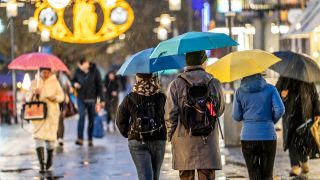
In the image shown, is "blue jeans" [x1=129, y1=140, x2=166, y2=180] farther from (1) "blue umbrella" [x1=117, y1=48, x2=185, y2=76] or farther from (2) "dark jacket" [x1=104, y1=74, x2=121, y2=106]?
(2) "dark jacket" [x1=104, y1=74, x2=121, y2=106]

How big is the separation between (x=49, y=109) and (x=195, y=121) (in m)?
6.58

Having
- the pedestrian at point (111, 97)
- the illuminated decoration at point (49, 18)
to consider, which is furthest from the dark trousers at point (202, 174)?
the pedestrian at point (111, 97)

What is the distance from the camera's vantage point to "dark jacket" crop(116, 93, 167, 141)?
30.5 ft

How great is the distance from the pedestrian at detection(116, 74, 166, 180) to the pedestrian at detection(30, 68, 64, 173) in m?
5.29

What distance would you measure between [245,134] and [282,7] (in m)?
17.2

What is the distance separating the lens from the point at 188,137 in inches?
339

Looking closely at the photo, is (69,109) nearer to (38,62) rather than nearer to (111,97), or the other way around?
(38,62)

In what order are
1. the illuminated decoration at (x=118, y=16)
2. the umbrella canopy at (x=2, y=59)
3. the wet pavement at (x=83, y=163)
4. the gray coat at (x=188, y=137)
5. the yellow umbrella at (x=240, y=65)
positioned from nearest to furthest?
the gray coat at (x=188, y=137) < the yellow umbrella at (x=240, y=65) < the wet pavement at (x=83, y=163) < the illuminated decoration at (x=118, y=16) < the umbrella canopy at (x=2, y=59)

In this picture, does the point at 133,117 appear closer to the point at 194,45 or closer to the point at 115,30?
the point at 194,45

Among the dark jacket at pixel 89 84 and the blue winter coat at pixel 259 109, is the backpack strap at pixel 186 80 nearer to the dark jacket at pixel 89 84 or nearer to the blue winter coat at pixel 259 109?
the blue winter coat at pixel 259 109

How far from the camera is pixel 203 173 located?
28.5ft

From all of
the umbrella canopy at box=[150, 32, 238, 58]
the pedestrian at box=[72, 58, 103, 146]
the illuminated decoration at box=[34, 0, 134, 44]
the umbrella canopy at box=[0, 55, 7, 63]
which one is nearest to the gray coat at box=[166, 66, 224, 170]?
the umbrella canopy at box=[150, 32, 238, 58]

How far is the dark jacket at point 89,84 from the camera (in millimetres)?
19906

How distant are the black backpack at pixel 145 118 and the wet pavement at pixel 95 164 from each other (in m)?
3.64
